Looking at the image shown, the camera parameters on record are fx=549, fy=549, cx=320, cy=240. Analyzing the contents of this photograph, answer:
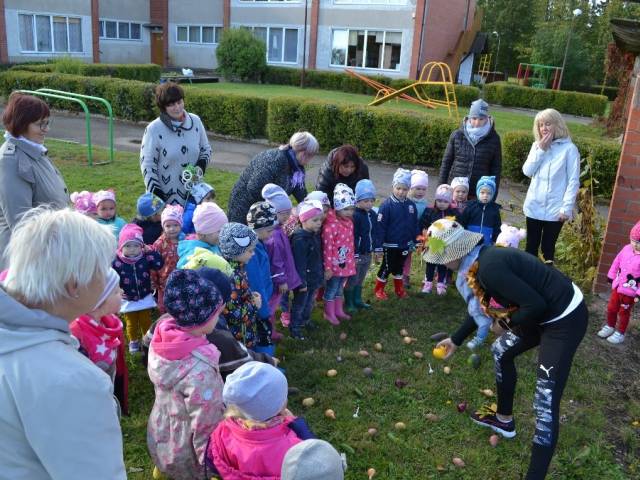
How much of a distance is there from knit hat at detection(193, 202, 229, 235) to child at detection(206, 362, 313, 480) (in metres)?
1.94

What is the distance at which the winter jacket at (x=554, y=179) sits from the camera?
5770mm

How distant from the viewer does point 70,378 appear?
55.1 inches

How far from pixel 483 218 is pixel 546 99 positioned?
2546cm

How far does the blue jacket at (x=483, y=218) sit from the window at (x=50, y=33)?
28.2 meters

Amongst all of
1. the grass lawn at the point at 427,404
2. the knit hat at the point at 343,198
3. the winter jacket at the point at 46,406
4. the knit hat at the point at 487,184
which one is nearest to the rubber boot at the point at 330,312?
the grass lawn at the point at 427,404

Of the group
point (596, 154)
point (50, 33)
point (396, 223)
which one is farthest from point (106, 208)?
point (50, 33)

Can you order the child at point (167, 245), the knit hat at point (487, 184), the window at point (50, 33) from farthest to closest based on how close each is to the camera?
the window at point (50, 33) → the knit hat at point (487, 184) → the child at point (167, 245)

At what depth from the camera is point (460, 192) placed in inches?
243

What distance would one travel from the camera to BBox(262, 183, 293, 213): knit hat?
476 centimetres

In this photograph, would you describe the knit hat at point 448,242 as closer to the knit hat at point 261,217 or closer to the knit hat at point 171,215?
the knit hat at point 261,217

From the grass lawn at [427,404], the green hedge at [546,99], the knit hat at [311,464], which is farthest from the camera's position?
the green hedge at [546,99]

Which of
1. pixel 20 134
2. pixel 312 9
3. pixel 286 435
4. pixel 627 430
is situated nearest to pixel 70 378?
pixel 286 435

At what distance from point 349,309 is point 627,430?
270 cm

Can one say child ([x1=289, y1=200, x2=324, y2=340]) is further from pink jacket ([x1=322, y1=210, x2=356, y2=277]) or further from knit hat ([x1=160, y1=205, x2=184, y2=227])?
knit hat ([x1=160, y1=205, x2=184, y2=227])
